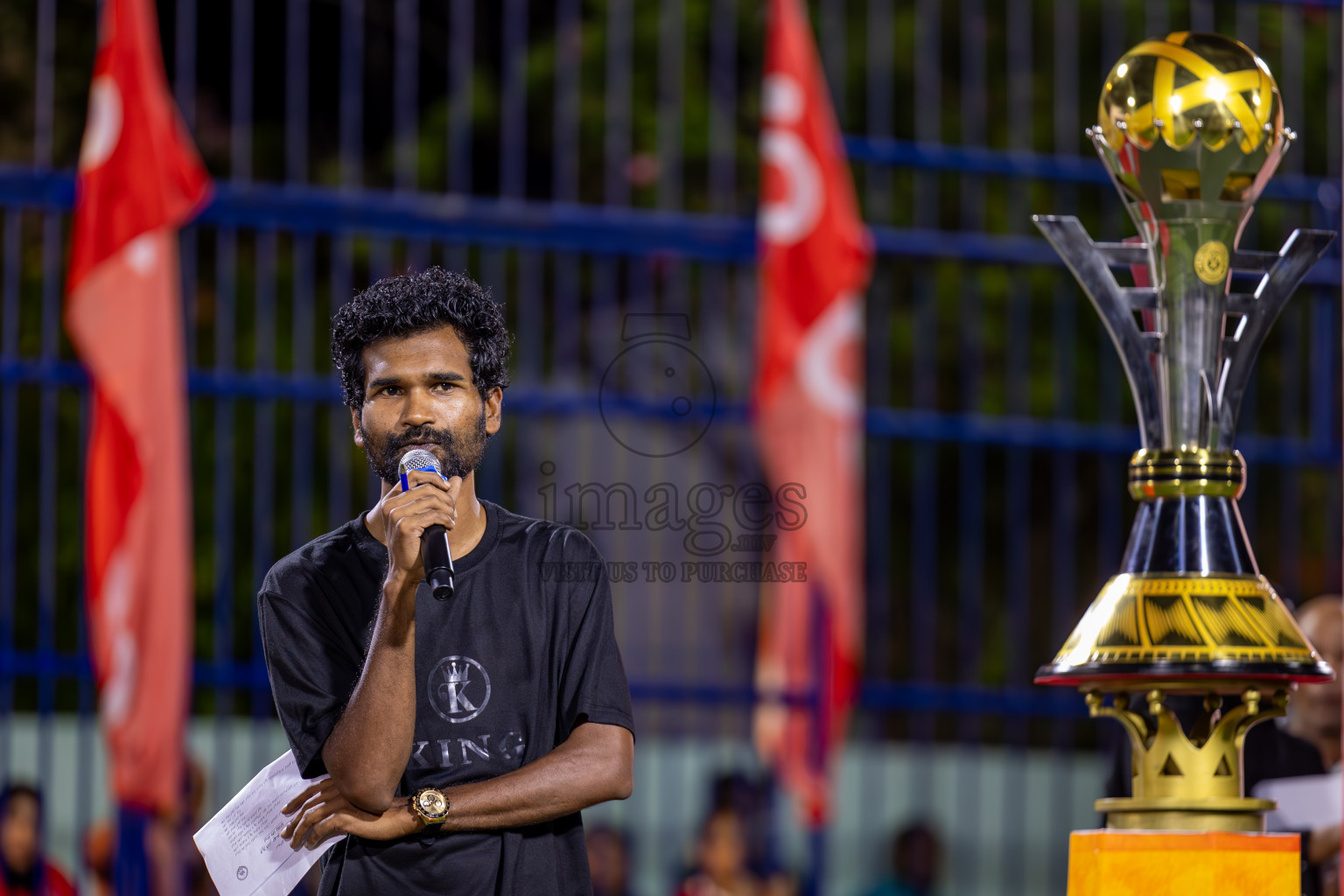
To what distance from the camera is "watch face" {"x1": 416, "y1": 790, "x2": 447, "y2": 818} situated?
2363 mm

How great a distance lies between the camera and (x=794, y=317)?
6508mm

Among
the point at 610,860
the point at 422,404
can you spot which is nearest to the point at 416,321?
the point at 422,404

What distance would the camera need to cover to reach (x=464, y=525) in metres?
2.54

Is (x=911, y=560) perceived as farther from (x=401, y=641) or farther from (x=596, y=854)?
(x=401, y=641)

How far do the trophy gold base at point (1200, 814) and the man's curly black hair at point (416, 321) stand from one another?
3.21ft

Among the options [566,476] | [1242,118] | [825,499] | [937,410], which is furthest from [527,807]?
[937,410]

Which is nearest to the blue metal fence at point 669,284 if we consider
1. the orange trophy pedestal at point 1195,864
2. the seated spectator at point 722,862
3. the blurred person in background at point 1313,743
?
the seated spectator at point 722,862

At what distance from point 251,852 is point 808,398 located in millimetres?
4152

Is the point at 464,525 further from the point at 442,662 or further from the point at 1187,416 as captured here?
the point at 1187,416

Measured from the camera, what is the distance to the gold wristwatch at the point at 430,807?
7.75ft

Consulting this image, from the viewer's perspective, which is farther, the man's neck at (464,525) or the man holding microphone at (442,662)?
the man's neck at (464,525)

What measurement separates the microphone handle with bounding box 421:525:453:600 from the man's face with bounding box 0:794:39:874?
13.6 feet

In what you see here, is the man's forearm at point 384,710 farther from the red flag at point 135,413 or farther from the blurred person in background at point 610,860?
the blurred person in background at point 610,860

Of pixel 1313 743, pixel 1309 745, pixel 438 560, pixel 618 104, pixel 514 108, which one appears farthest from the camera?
pixel 514 108
